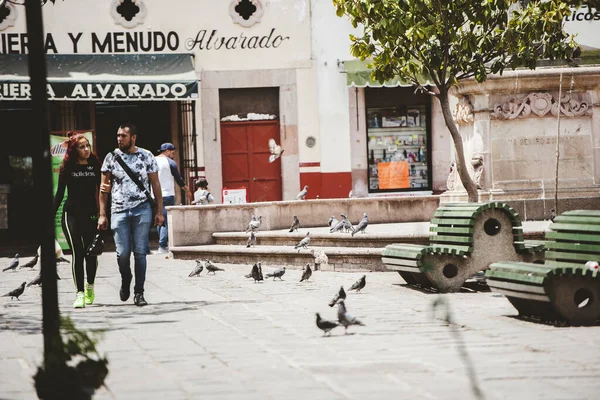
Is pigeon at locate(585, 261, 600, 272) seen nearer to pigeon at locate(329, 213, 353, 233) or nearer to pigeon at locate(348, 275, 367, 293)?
pigeon at locate(348, 275, 367, 293)

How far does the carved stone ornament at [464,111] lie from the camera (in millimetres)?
15595

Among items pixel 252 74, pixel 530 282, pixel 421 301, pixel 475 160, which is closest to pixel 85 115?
pixel 252 74

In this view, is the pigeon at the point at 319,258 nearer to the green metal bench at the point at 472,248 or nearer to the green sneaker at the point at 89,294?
the green metal bench at the point at 472,248

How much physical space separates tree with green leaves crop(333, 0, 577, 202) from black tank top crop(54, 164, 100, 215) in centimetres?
550

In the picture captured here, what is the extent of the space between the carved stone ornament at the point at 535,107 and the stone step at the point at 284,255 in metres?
3.10

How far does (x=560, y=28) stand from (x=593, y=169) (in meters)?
2.02

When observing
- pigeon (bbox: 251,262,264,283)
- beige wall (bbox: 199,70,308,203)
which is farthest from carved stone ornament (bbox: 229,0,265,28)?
pigeon (bbox: 251,262,264,283)

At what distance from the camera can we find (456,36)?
15.1 metres

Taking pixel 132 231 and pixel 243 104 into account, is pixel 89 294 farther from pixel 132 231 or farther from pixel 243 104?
pixel 243 104

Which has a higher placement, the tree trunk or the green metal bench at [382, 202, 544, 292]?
the tree trunk

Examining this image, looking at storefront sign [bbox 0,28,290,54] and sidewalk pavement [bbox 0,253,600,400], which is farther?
Result: storefront sign [bbox 0,28,290,54]

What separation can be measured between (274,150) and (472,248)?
15210mm

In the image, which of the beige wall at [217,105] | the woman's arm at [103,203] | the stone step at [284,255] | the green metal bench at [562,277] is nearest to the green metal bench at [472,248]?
the green metal bench at [562,277]

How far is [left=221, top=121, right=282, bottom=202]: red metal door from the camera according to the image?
26.0 m
